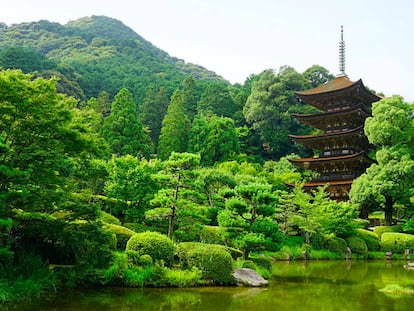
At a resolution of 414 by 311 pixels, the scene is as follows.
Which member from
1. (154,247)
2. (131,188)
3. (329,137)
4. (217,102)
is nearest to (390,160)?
(329,137)

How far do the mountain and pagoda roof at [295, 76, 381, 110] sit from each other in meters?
24.6

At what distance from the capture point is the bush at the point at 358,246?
24.8m

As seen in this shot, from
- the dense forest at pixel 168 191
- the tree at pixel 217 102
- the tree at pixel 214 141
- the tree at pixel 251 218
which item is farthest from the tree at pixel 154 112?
the tree at pixel 251 218

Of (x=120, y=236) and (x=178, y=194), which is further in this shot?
(x=120, y=236)

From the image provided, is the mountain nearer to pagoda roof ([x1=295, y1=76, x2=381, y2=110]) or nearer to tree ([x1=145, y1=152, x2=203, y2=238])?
pagoda roof ([x1=295, y1=76, x2=381, y2=110])

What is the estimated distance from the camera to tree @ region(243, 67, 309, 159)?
160ft

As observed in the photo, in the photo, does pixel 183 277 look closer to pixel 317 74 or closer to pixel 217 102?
pixel 217 102

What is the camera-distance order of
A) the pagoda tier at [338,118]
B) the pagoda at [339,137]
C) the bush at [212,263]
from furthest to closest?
the pagoda tier at [338,118], the pagoda at [339,137], the bush at [212,263]

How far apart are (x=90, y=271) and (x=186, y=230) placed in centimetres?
525

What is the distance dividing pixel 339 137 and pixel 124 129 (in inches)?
703

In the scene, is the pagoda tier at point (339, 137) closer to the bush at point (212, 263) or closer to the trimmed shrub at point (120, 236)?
the trimmed shrub at point (120, 236)

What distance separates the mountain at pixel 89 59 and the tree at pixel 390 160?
1282 inches

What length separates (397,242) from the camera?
82.9ft

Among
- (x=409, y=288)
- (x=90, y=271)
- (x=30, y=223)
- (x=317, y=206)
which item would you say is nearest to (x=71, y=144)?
(x=30, y=223)
